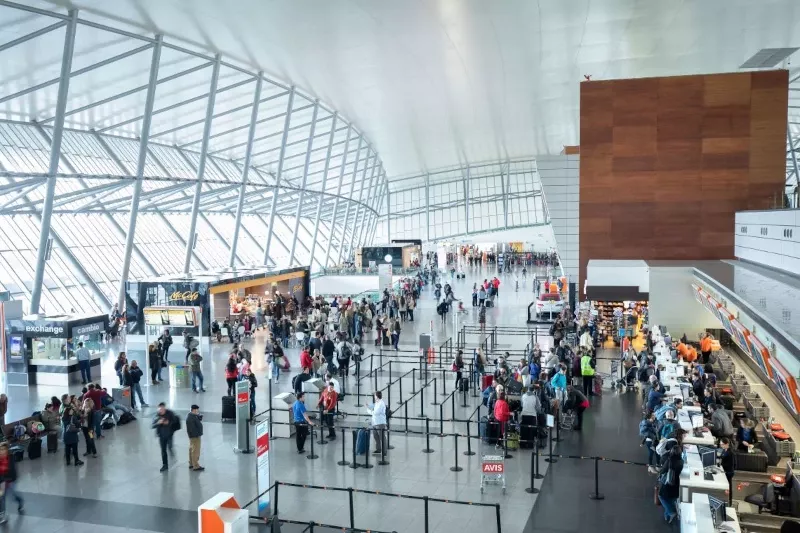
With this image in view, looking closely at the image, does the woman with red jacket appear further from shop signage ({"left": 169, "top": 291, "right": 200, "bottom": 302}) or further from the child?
shop signage ({"left": 169, "top": 291, "right": 200, "bottom": 302})

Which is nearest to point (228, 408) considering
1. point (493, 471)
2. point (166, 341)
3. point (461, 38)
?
point (493, 471)

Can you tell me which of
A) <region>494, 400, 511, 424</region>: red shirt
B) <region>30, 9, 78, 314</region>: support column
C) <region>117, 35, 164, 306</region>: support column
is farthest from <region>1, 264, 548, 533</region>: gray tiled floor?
<region>117, 35, 164, 306</region>: support column

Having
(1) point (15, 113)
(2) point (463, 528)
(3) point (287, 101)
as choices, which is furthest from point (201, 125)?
(2) point (463, 528)

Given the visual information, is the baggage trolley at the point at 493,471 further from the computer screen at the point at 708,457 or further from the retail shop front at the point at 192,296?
the retail shop front at the point at 192,296

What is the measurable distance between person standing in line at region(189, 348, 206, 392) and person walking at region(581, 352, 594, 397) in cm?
894

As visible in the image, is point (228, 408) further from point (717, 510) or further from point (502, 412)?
point (717, 510)

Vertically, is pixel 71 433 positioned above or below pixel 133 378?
below

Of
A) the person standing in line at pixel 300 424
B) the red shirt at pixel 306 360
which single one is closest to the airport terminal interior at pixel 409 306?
the person standing in line at pixel 300 424

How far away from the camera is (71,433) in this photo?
1126 cm

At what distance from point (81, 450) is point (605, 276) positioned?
1623cm

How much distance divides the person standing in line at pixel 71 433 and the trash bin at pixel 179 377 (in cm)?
534

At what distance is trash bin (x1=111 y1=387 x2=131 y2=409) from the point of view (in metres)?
14.6

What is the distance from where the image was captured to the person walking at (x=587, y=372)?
15836mm

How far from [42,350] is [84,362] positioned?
3.59 feet
